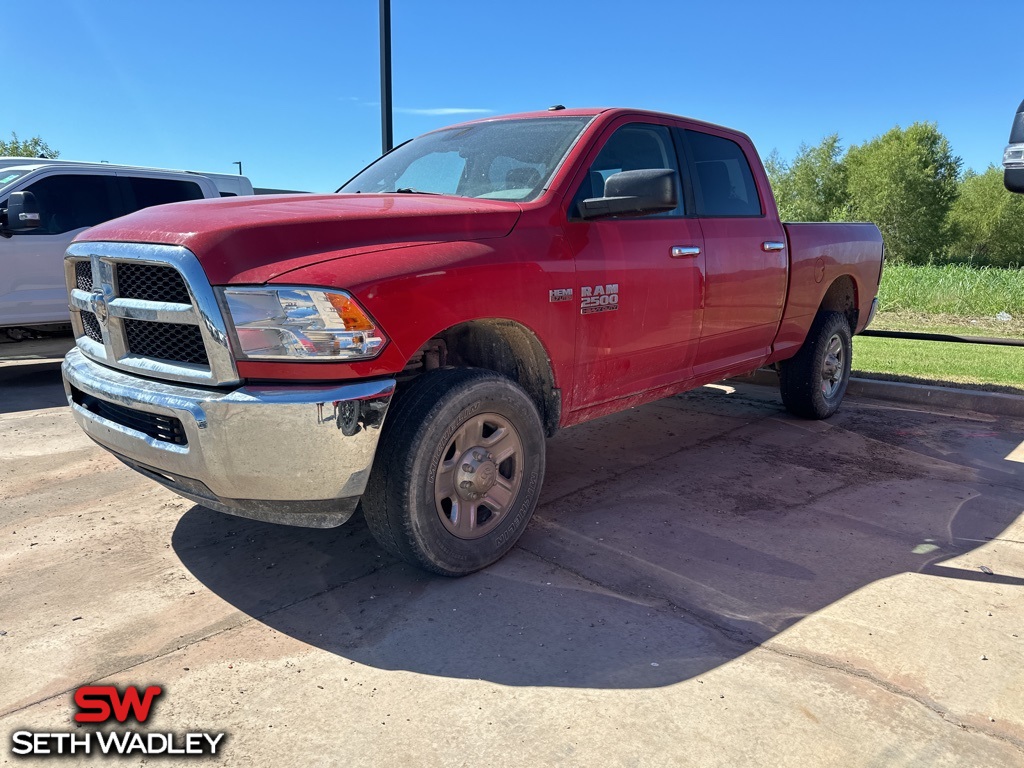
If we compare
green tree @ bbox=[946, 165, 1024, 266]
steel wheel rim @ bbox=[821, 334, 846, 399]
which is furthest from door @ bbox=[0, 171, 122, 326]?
green tree @ bbox=[946, 165, 1024, 266]

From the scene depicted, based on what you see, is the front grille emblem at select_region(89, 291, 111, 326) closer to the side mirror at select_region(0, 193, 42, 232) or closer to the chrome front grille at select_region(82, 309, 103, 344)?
the chrome front grille at select_region(82, 309, 103, 344)

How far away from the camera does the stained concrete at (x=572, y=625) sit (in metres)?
2.20

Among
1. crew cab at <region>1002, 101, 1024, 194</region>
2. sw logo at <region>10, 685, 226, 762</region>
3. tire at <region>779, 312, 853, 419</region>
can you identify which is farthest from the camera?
crew cab at <region>1002, 101, 1024, 194</region>

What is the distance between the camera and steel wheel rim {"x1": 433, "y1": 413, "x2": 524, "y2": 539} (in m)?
3.04

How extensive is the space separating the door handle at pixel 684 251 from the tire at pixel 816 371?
2.00 meters

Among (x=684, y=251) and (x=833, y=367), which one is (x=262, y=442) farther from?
(x=833, y=367)

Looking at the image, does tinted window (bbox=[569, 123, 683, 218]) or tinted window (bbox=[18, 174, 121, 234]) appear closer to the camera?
tinted window (bbox=[569, 123, 683, 218])

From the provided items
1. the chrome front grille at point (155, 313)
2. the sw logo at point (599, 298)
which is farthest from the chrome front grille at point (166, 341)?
the sw logo at point (599, 298)

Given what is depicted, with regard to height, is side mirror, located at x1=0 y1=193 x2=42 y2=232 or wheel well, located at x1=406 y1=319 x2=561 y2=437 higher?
side mirror, located at x1=0 y1=193 x2=42 y2=232

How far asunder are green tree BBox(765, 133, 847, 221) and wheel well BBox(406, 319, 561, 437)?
81.3m

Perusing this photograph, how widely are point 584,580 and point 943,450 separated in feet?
10.9

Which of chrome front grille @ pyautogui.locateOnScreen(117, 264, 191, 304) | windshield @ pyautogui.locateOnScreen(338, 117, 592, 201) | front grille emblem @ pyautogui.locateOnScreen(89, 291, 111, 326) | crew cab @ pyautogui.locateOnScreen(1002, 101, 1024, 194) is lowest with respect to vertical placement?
front grille emblem @ pyautogui.locateOnScreen(89, 291, 111, 326)

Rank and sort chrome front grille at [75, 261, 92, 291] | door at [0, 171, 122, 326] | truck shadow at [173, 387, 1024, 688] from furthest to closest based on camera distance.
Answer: door at [0, 171, 122, 326] < chrome front grille at [75, 261, 92, 291] < truck shadow at [173, 387, 1024, 688]

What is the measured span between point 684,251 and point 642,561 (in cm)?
169
